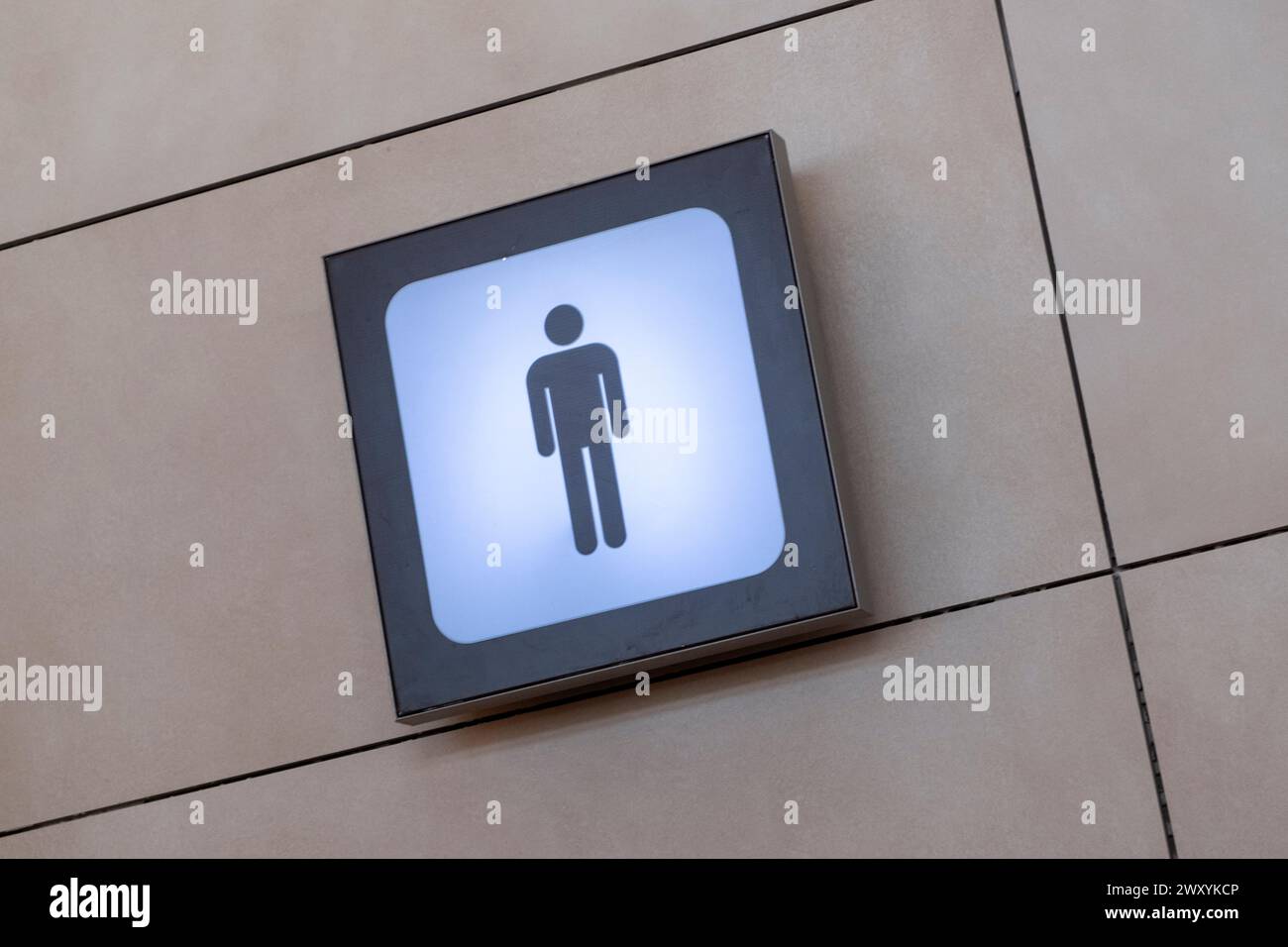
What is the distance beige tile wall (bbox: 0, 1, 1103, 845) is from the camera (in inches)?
71.4

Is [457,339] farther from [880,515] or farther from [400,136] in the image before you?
[880,515]

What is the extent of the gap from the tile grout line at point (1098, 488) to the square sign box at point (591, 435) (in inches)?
15.2

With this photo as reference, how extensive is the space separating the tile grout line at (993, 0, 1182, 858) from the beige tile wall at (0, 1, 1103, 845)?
17 millimetres

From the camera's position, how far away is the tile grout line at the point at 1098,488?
1.73 m

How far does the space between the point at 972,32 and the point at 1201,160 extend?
386mm

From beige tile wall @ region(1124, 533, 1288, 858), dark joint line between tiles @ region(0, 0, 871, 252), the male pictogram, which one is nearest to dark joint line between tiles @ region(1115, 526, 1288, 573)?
beige tile wall @ region(1124, 533, 1288, 858)

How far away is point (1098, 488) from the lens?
5.85 ft

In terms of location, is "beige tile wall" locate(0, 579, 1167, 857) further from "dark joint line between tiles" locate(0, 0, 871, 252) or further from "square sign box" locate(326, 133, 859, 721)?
"dark joint line between tiles" locate(0, 0, 871, 252)

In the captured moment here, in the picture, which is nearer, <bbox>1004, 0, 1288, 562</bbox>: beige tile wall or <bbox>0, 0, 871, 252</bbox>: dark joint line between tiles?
<bbox>1004, 0, 1288, 562</bbox>: beige tile wall

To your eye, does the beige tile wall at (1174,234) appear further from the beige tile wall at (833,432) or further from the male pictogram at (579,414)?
the male pictogram at (579,414)

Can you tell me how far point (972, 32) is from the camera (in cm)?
186

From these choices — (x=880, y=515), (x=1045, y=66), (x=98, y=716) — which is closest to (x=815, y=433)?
(x=880, y=515)

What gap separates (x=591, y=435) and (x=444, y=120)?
60cm
